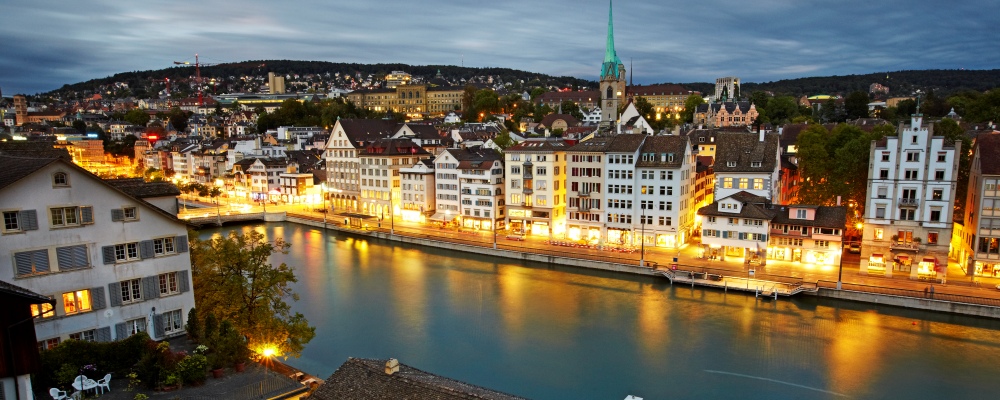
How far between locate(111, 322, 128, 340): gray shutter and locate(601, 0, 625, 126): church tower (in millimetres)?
100514

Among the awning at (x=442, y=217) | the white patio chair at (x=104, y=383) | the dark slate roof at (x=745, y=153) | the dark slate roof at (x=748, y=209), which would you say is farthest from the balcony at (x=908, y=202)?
the white patio chair at (x=104, y=383)

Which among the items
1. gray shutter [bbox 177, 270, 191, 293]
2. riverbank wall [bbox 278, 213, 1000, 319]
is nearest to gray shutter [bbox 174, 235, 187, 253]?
gray shutter [bbox 177, 270, 191, 293]

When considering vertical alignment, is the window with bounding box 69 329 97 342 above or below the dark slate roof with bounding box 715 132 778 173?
below

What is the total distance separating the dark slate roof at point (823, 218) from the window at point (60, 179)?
40479mm

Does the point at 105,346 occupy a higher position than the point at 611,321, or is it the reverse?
the point at 105,346

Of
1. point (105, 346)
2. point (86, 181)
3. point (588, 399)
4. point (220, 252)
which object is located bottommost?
point (588, 399)

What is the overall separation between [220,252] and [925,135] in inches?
1599

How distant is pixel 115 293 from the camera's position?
727 inches

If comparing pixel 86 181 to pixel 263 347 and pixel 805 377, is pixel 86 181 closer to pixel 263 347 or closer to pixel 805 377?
pixel 263 347

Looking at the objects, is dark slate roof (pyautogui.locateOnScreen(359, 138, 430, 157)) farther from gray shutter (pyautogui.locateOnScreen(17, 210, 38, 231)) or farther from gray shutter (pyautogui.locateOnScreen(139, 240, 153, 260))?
gray shutter (pyautogui.locateOnScreen(17, 210, 38, 231))

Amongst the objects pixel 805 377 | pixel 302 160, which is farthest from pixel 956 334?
pixel 302 160

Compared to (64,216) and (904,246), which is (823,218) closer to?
(904,246)

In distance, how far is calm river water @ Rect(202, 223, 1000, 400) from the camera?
25.2 m

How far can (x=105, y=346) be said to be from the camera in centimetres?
1567
